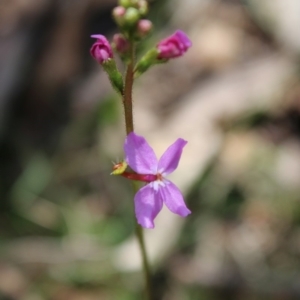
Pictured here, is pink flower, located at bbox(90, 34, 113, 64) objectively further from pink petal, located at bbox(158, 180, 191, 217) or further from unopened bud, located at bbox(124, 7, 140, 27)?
pink petal, located at bbox(158, 180, 191, 217)

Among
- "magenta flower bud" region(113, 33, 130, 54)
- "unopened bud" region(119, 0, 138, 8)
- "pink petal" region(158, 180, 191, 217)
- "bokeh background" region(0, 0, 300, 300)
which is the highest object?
"unopened bud" region(119, 0, 138, 8)

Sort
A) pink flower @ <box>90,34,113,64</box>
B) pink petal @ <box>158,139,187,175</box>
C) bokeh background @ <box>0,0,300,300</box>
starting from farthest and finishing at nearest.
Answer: bokeh background @ <box>0,0,300,300</box> < pink petal @ <box>158,139,187,175</box> < pink flower @ <box>90,34,113,64</box>

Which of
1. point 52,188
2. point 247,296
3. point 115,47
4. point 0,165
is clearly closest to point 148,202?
point 115,47

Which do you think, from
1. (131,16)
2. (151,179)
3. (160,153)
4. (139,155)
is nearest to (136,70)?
(131,16)

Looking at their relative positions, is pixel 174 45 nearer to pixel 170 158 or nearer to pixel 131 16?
pixel 131 16

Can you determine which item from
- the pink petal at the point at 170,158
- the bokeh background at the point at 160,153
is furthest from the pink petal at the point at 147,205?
the bokeh background at the point at 160,153

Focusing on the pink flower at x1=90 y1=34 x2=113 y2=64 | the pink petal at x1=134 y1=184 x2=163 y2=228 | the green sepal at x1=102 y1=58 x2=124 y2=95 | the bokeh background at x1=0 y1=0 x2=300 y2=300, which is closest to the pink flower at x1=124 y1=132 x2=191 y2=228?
the pink petal at x1=134 y1=184 x2=163 y2=228
